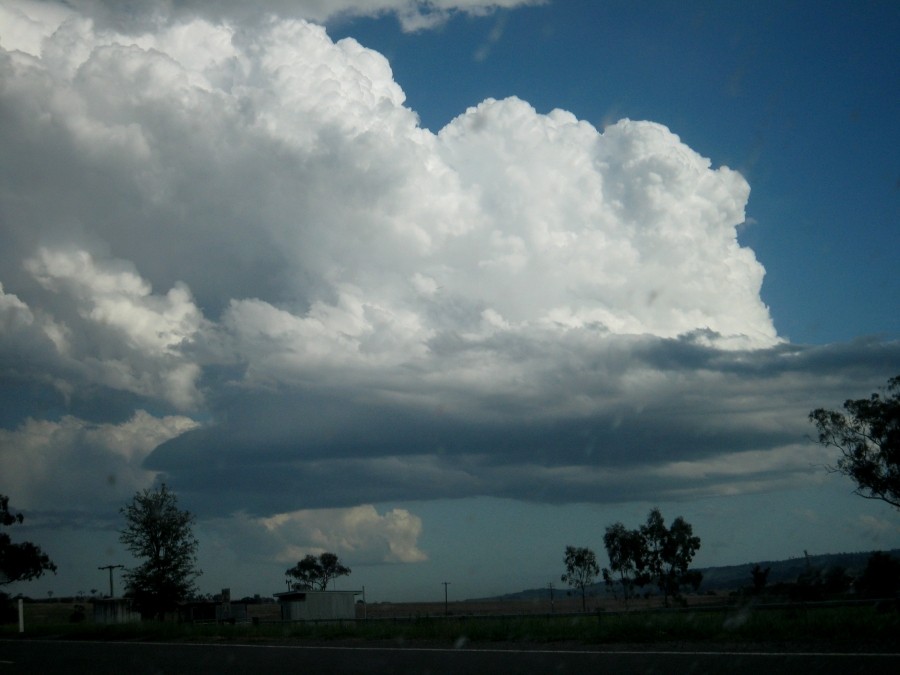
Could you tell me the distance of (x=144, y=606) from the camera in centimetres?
5403

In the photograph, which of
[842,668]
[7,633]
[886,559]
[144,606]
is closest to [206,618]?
[144,606]

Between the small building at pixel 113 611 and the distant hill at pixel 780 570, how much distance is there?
45.6m

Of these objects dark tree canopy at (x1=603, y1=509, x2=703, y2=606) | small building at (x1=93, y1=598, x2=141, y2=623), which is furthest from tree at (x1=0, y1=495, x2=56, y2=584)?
dark tree canopy at (x1=603, y1=509, x2=703, y2=606)

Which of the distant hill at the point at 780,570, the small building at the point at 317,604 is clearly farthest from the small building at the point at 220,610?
the distant hill at the point at 780,570

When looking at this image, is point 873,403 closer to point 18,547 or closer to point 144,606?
point 144,606

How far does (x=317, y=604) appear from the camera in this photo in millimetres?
69938

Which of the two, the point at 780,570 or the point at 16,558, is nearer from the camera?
the point at 16,558

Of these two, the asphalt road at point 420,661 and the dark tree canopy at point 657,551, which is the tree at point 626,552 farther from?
the asphalt road at point 420,661

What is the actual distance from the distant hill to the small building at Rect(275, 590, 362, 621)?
3047 cm

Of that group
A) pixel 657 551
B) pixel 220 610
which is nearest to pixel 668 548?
pixel 657 551

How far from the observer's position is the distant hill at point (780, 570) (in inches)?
2818

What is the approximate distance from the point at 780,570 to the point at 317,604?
90.4 m

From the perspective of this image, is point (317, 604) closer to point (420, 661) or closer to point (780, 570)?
point (420, 661)

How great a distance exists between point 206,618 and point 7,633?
100 ft
